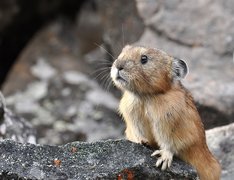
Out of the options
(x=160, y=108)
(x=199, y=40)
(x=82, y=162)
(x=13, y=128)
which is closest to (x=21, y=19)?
(x=199, y=40)

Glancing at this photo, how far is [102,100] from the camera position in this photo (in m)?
13.6

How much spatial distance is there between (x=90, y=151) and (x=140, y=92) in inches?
46.7

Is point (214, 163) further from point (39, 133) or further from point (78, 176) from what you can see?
point (39, 133)

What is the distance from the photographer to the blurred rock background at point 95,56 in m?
11.4

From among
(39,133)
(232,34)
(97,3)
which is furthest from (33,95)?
(232,34)

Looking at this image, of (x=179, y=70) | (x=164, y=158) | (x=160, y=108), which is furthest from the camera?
(x=179, y=70)

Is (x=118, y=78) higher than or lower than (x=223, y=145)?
higher

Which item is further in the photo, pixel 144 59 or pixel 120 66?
pixel 144 59

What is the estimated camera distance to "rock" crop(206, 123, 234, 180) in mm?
9766

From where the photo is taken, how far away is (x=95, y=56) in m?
14.0

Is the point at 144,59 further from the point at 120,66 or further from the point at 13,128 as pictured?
the point at 13,128

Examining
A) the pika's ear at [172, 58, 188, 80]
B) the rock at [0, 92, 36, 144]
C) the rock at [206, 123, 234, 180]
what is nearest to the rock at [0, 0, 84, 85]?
the rock at [0, 92, 36, 144]

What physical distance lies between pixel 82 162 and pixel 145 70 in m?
1.58

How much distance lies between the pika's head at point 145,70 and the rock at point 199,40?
90.1 inches
